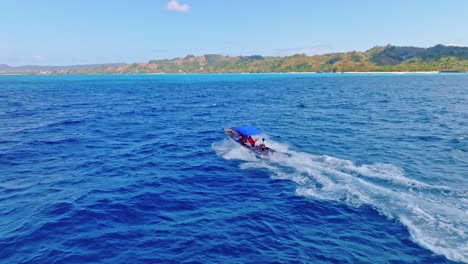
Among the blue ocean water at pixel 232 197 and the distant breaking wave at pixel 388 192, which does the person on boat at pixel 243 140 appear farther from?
the distant breaking wave at pixel 388 192

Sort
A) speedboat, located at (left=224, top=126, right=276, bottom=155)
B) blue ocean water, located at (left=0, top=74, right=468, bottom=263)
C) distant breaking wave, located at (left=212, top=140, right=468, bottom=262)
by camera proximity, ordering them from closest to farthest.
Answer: blue ocean water, located at (left=0, top=74, right=468, bottom=263) < distant breaking wave, located at (left=212, top=140, right=468, bottom=262) < speedboat, located at (left=224, top=126, right=276, bottom=155)

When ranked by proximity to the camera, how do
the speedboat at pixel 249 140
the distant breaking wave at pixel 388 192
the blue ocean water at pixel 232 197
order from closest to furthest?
the blue ocean water at pixel 232 197
the distant breaking wave at pixel 388 192
the speedboat at pixel 249 140

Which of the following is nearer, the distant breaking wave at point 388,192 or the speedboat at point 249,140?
the distant breaking wave at point 388,192

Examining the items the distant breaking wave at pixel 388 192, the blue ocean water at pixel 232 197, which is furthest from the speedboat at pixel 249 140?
the blue ocean water at pixel 232 197

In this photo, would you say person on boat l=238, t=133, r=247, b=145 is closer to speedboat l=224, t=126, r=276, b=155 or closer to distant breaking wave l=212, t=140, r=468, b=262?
speedboat l=224, t=126, r=276, b=155

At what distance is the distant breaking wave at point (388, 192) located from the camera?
1722 centimetres

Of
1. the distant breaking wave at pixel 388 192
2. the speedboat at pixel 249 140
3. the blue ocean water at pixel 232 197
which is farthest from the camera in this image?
the speedboat at pixel 249 140

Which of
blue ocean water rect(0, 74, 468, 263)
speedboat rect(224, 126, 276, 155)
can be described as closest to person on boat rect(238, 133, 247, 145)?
speedboat rect(224, 126, 276, 155)

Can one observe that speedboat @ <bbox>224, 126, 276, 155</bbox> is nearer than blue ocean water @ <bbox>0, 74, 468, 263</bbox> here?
No

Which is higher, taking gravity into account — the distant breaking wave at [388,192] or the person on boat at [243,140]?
the person on boat at [243,140]

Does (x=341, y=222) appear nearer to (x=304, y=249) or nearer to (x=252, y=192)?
(x=304, y=249)

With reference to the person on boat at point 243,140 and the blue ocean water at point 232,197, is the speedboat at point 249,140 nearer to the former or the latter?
the person on boat at point 243,140

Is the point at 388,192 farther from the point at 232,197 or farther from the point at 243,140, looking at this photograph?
the point at 243,140

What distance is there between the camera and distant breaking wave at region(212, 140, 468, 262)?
1722 centimetres
